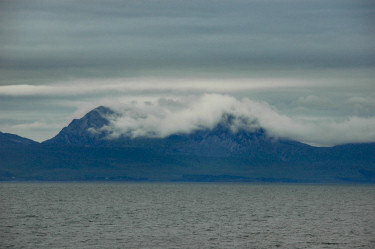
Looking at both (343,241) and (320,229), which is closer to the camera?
(343,241)

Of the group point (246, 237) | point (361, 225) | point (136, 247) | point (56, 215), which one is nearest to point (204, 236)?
point (246, 237)

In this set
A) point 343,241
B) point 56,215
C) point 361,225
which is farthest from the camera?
point 56,215

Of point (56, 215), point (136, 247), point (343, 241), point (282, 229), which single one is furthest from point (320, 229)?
point (56, 215)

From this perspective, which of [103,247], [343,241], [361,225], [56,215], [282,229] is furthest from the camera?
[56,215]

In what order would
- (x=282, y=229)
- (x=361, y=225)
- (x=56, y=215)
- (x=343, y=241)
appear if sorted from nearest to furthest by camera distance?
(x=343, y=241) < (x=282, y=229) < (x=361, y=225) < (x=56, y=215)

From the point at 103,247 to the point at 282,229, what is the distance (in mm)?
35439

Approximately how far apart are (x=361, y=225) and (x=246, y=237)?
2913 centimetres

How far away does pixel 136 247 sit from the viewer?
85875mm

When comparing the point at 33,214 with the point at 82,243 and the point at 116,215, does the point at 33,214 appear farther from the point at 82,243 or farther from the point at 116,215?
the point at 82,243

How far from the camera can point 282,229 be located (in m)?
109

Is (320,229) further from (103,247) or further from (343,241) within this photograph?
(103,247)

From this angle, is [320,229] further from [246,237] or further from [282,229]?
[246,237]

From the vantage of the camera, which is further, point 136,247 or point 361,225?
point 361,225

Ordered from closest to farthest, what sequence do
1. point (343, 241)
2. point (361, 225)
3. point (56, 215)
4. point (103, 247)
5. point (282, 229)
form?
point (103, 247), point (343, 241), point (282, 229), point (361, 225), point (56, 215)
